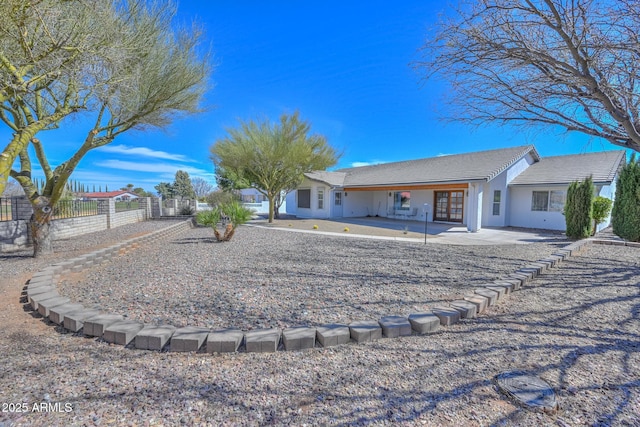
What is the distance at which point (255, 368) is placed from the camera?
7.92 feet

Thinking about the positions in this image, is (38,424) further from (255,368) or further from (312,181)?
(312,181)

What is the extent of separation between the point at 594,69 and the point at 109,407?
6.15 m

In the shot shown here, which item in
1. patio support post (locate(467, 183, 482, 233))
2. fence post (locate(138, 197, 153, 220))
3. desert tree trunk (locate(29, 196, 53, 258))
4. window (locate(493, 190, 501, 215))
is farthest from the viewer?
fence post (locate(138, 197, 153, 220))

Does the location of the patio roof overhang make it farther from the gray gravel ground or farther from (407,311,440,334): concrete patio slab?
(407,311,440,334): concrete patio slab

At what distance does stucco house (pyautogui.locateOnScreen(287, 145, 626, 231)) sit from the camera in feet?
43.7

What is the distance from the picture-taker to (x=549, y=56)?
11.7 feet

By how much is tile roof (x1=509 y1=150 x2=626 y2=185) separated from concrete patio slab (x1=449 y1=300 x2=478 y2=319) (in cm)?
1313

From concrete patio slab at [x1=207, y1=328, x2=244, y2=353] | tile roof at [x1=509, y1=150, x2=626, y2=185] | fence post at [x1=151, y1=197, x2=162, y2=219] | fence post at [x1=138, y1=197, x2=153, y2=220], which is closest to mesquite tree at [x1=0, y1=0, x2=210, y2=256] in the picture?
concrete patio slab at [x1=207, y1=328, x2=244, y2=353]

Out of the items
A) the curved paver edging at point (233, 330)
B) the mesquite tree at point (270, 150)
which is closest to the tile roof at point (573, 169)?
the mesquite tree at point (270, 150)

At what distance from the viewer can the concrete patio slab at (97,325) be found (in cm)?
289

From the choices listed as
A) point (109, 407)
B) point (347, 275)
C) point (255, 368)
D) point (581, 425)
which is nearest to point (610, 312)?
point (581, 425)

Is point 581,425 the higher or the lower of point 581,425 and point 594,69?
the lower

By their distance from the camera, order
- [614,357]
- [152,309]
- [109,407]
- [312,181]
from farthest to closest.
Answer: [312,181] < [152,309] < [614,357] < [109,407]

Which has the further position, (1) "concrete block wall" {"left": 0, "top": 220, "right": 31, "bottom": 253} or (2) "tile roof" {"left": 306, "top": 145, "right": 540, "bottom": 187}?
(2) "tile roof" {"left": 306, "top": 145, "right": 540, "bottom": 187}
